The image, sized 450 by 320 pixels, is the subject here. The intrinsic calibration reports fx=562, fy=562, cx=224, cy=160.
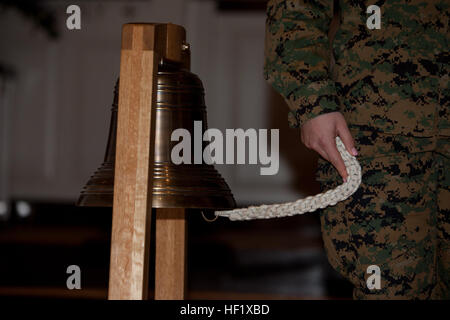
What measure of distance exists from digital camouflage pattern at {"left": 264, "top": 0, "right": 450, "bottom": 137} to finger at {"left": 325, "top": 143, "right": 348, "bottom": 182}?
0.21 feet

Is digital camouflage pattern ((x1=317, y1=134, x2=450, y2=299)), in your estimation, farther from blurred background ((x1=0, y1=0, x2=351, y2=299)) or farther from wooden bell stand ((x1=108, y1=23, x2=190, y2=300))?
blurred background ((x1=0, y1=0, x2=351, y2=299))

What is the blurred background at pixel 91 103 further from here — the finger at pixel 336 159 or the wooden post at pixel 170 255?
the finger at pixel 336 159

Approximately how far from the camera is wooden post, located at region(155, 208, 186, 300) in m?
1.11

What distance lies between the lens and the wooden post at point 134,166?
0.75 metres

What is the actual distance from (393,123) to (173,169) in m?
0.36

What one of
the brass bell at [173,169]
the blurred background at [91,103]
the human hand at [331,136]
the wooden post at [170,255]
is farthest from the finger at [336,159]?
the blurred background at [91,103]

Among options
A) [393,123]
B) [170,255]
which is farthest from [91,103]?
[393,123]

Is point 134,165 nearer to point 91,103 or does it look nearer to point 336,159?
point 336,159

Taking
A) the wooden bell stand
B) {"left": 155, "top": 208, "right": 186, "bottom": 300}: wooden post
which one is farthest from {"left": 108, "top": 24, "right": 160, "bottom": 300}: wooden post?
{"left": 155, "top": 208, "right": 186, "bottom": 300}: wooden post

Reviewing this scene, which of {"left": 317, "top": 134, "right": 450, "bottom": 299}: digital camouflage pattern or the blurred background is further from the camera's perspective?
the blurred background

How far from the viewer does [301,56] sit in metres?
0.91

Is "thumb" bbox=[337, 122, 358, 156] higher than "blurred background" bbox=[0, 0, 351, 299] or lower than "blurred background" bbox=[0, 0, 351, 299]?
lower

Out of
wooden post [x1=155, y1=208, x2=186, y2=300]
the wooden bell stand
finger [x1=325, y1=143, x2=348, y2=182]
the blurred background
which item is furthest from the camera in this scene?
the blurred background
